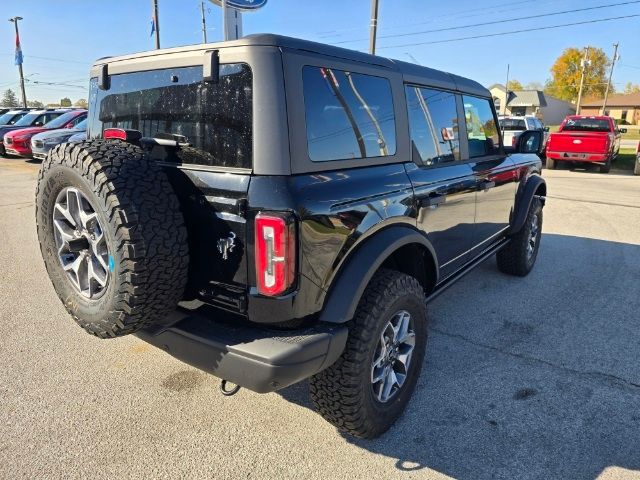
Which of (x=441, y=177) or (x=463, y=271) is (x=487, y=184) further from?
(x=441, y=177)

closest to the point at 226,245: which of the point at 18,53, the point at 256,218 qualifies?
the point at 256,218

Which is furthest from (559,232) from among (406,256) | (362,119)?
(362,119)

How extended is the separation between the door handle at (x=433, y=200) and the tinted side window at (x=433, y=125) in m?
0.22

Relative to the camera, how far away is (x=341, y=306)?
2.18 m

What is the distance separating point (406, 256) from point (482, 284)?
233cm

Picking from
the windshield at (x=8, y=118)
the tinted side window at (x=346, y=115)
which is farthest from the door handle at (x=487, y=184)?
the windshield at (x=8, y=118)

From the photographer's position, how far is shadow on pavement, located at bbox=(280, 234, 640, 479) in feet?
7.95

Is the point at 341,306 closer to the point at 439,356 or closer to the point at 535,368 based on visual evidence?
the point at 439,356

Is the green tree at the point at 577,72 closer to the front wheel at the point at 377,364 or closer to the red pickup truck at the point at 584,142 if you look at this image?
the red pickup truck at the point at 584,142

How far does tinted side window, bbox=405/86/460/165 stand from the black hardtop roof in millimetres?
87

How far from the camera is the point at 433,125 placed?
10.5ft

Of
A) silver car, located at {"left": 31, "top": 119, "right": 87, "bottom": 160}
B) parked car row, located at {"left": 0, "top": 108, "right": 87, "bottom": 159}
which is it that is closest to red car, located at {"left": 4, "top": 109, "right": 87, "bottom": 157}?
parked car row, located at {"left": 0, "top": 108, "right": 87, "bottom": 159}

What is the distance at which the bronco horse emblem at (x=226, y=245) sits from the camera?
209cm

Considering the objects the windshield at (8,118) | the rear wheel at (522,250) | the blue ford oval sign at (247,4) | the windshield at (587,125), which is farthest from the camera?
the windshield at (8,118)
